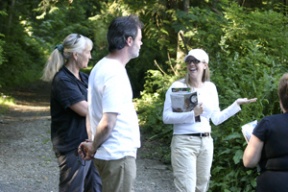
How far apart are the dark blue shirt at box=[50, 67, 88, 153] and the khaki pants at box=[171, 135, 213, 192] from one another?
1.13 meters

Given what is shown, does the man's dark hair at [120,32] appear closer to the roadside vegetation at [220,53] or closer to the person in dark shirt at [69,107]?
the person in dark shirt at [69,107]

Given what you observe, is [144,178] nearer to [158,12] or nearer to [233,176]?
[233,176]

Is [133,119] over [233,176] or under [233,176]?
over

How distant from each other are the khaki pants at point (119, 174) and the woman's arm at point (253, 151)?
0.85 m

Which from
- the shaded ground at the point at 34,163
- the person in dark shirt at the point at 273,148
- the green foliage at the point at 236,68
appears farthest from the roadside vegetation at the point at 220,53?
the person in dark shirt at the point at 273,148

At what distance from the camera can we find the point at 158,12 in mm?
Result: 14906

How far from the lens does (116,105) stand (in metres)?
3.55

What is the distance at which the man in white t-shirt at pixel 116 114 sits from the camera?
3568 mm

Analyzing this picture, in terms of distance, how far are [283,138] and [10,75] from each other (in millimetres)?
20476

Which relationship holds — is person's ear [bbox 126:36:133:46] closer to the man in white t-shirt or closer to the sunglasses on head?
the man in white t-shirt

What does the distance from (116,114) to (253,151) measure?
1.03m

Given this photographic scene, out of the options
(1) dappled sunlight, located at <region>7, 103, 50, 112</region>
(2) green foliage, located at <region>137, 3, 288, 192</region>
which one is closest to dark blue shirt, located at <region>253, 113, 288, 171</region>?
(2) green foliage, located at <region>137, 3, 288, 192</region>

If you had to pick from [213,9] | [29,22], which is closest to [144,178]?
[213,9]

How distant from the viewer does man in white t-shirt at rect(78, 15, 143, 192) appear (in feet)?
11.7
